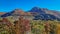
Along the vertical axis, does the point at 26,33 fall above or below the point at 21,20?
below

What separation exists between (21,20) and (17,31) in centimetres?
333

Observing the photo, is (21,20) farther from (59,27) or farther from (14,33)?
(59,27)

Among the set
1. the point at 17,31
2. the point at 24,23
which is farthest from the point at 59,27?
the point at 24,23

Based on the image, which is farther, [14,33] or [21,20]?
[21,20]

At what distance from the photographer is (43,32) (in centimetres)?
2962

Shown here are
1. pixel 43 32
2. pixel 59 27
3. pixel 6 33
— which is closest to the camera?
pixel 59 27

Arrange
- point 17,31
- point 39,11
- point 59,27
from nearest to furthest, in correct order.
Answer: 1. point 59,27
2. point 17,31
3. point 39,11

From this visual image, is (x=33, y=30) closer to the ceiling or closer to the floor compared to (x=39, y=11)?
closer to the floor

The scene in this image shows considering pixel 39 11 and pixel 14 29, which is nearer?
pixel 14 29

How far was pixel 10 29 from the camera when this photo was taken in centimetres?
2459

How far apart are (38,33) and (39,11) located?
14247cm

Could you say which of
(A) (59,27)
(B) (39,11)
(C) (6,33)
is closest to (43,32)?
(C) (6,33)

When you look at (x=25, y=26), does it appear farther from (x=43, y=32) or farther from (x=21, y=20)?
(x=43, y=32)

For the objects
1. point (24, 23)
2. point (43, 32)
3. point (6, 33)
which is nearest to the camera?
point (6, 33)
